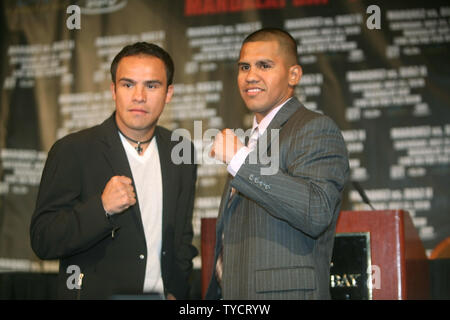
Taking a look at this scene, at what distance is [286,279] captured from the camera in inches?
74.8

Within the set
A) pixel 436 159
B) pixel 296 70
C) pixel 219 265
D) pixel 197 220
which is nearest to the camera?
pixel 219 265

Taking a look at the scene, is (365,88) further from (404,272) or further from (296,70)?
(404,272)

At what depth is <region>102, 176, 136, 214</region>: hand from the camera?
2109 mm

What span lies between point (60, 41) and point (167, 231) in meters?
2.51

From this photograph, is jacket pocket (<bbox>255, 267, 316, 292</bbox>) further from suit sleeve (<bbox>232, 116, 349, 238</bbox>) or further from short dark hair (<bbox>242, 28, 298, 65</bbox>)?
short dark hair (<bbox>242, 28, 298, 65</bbox>)

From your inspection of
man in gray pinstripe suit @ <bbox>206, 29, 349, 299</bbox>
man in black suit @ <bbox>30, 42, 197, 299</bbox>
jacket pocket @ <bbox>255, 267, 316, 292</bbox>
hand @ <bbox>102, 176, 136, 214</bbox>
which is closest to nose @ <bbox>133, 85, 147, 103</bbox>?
man in black suit @ <bbox>30, 42, 197, 299</bbox>

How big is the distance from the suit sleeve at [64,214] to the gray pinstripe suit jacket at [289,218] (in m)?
0.52

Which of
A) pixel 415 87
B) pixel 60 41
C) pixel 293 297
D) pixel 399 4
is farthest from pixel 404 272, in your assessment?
pixel 60 41

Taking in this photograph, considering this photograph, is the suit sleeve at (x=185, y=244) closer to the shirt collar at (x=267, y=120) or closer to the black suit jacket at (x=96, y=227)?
the black suit jacket at (x=96, y=227)

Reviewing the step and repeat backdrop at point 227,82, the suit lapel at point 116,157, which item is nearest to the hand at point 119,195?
the suit lapel at point 116,157

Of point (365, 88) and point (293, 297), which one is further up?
point (365, 88)

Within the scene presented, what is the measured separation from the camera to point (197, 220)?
12.8ft

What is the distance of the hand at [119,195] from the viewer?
6.92 feet
